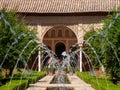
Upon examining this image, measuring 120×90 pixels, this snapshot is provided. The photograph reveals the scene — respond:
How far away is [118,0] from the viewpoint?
1203 inches

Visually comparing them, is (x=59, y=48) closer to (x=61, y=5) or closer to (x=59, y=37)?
(x=59, y=37)

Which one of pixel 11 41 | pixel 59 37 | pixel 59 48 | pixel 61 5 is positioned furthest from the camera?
pixel 59 48

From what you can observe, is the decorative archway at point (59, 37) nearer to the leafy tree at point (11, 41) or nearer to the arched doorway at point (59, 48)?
the arched doorway at point (59, 48)

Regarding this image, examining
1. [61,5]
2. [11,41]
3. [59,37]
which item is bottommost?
[11,41]

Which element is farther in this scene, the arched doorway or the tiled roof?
the arched doorway

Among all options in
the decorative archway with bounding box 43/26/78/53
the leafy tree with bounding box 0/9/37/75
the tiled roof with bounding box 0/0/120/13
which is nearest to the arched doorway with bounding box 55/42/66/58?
the decorative archway with bounding box 43/26/78/53

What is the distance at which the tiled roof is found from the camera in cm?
2936

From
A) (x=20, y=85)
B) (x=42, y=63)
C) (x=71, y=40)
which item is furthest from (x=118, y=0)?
(x=20, y=85)

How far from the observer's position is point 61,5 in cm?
3019

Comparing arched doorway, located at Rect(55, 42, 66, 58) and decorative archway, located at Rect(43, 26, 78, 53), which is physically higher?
decorative archway, located at Rect(43, 26, 78, 53)

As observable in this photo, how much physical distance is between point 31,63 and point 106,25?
578 inches

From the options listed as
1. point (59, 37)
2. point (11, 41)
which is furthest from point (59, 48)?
point (11, 41)

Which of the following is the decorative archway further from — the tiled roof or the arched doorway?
the tiled roof

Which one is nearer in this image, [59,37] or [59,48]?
[59,37]
